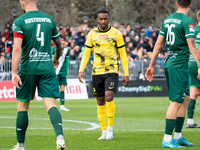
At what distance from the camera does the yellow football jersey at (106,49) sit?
324 inches

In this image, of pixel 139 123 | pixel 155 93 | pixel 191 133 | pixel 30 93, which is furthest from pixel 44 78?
pixel 155 93

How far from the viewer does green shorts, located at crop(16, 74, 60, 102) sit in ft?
19.9

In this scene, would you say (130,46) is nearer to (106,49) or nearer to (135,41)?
(135,41)

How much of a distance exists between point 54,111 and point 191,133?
3.65 meters

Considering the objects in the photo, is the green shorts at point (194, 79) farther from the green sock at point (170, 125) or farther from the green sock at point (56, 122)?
the green sock at point (56, 122)

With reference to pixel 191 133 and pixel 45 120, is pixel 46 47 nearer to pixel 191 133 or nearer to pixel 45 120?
pixel 191 133

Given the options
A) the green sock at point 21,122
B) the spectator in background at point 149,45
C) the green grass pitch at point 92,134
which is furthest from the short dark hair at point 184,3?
the spectator in background at point 149,45

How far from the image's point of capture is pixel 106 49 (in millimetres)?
8250

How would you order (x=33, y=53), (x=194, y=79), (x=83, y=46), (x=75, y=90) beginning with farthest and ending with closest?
(x=83, y=46) → (x=75, y=90) → (x=194, y=79) → (x=33, y=53)

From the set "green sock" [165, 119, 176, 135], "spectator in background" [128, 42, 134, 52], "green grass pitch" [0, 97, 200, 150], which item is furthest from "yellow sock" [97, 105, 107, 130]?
"spectator in background" [128, 42, 134, 52]

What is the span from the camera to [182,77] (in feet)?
22.0

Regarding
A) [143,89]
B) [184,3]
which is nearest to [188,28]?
[184,3]

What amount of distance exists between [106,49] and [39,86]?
2.45 m

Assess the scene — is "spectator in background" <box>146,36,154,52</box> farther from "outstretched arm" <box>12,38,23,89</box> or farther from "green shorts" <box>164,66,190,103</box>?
"outstretched arm" <box>12,38,23,89</box>
